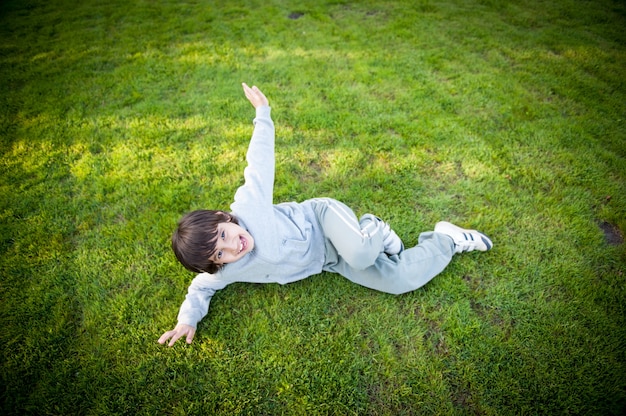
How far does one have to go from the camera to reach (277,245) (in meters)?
2.16

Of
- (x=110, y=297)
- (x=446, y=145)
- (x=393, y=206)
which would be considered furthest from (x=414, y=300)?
(x=110, y=297)

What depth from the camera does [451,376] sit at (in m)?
2.17

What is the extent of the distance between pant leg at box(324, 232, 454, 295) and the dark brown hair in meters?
0.99

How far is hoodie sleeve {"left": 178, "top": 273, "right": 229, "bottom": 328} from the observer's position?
2250mm

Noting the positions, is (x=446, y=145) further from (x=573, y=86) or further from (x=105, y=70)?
(x=105, y=70)

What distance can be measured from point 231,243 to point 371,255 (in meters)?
0.97

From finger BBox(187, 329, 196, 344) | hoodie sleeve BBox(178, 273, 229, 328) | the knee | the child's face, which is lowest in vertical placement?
finger BBox(187, 329, 196, 344)

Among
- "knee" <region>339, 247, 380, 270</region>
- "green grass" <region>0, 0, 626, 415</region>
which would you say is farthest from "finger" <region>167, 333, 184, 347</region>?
"knee" <region>339, 247, 380, 270</region>

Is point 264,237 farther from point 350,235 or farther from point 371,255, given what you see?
point 371,255

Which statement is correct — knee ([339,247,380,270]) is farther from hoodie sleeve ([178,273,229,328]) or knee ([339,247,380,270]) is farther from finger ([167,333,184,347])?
finger ([167,333,184,347])

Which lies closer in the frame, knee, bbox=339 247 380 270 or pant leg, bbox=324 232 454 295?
knee, bbox=339 247 380 270

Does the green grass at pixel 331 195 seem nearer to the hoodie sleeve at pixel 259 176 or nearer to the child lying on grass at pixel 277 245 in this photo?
the child lying on grass at pixel 277 245

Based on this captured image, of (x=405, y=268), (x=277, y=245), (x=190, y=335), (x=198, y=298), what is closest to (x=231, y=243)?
(x=277, y=245)

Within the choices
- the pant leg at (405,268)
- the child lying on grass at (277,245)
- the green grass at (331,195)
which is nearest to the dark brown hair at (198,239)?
the child lying on grass at (277,245)
